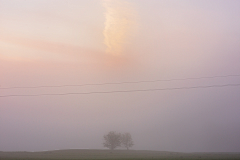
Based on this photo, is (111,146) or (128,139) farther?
(128,139)

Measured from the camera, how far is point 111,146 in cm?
13550

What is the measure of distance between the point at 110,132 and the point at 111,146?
7218mm

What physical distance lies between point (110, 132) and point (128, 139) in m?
13.8

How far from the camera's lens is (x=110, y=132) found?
5433 inches

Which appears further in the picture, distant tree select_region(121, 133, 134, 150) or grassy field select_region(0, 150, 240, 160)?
distant tree select_region(121, 133, 134, 150)

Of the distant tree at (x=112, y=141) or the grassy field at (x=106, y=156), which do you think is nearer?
the grassy field at (x=106, y=156)

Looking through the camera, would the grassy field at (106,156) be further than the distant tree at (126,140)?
No

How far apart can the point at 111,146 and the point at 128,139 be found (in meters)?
14.0

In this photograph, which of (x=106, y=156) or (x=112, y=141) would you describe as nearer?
(x=106, y=156)

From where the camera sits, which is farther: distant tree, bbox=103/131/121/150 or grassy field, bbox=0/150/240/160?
distant tree, bbox=103/131/121/150

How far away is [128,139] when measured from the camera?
146 metres
